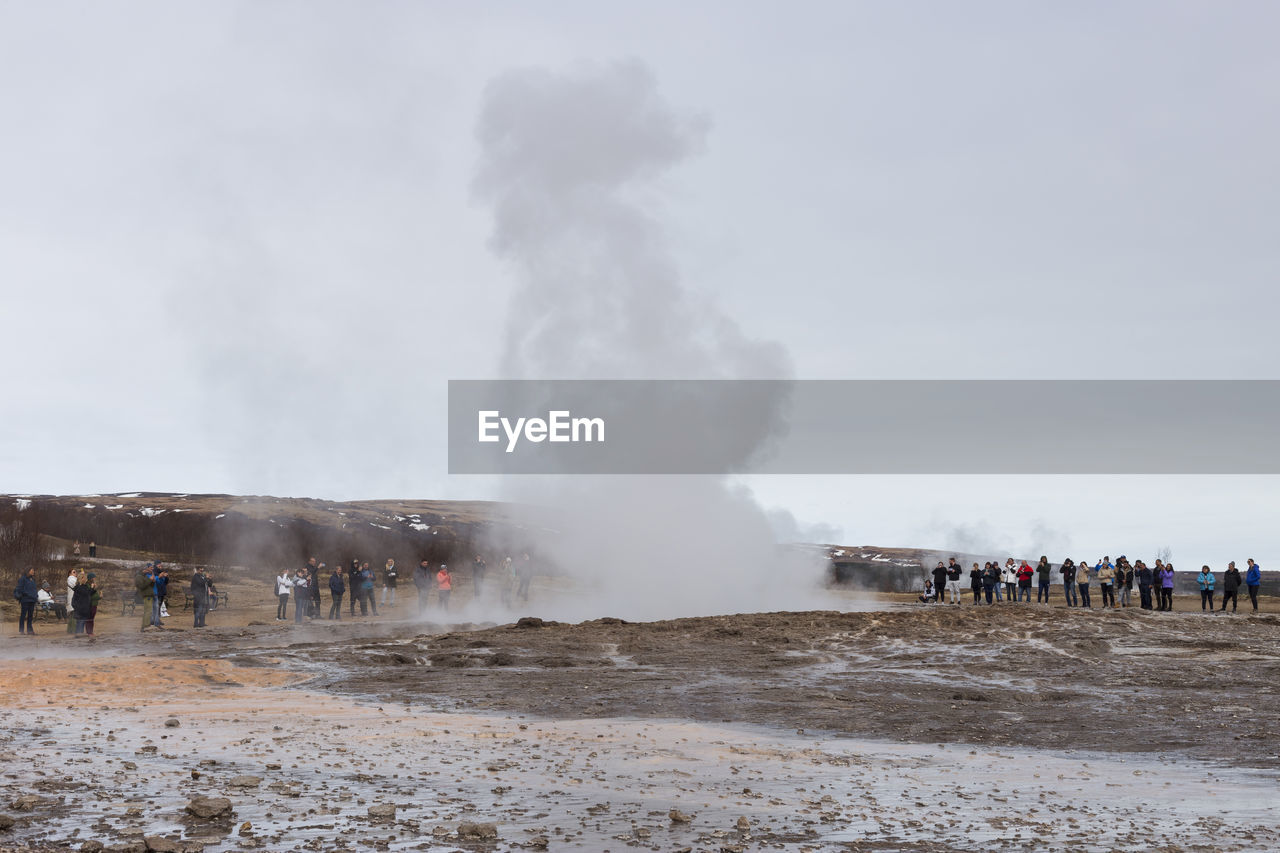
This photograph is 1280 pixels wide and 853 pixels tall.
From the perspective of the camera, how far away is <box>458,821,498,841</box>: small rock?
24.3ft

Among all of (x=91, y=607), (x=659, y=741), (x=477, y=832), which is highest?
(x=91, y=607)

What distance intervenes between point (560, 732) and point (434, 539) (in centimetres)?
5284

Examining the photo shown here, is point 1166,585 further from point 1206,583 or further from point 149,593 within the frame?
point 149,593

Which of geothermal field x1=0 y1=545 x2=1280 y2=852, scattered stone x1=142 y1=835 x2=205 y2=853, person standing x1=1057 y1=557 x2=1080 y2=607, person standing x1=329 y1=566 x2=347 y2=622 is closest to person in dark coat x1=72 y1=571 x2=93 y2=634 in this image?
geothermal field x1=0 y1=545 x2=1280 y2=852

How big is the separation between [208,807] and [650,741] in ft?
17.5

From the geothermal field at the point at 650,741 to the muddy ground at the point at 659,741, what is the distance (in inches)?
1.9

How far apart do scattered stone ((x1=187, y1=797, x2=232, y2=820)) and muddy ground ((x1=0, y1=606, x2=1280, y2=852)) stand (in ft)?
0.51

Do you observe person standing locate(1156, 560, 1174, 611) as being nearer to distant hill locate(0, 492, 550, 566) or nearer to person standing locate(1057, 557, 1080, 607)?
person standing locate(1057, 557, 1080, 607)

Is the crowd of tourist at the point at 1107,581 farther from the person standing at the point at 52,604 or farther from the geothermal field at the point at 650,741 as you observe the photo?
the person standing at the point at 52,604

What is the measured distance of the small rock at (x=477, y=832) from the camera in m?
7.42

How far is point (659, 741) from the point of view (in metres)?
12.2

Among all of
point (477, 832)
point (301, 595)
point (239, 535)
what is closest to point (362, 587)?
point (301, 595)

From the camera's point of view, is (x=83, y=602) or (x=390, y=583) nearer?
(x=83, y=602)

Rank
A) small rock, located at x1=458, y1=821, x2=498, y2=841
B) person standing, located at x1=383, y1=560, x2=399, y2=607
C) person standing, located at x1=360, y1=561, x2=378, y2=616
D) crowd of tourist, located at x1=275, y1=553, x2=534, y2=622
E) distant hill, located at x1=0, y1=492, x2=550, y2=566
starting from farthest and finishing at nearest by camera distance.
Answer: distant hill, located at x1=0, y1=492, x2=550, y2=566, person standing, located at x1=383, y1=560, x2=399, y2=607, person standing, located at x1=360, y1=561, x2=378, y2=616, crowd of tourist, located at x1=275, y1=553, x2=534, y2=622, small rock, located at x1=458, y1=821, x2=498, y2=841
